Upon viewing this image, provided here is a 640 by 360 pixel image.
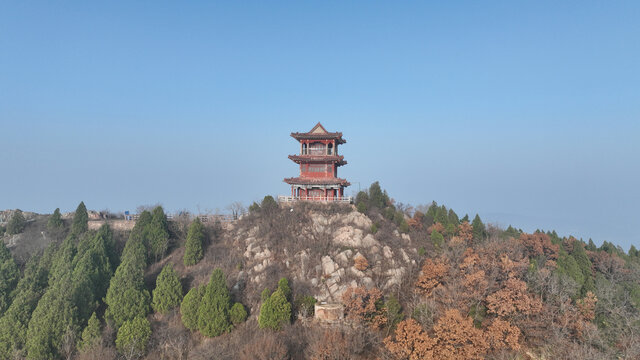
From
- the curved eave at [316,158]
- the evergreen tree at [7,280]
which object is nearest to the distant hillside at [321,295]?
the evergreen tree at [7,280]

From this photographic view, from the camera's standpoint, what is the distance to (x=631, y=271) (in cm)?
3522

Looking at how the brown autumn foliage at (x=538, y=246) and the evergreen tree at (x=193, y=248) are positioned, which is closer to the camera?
the evergreen tree at (x=193, y=248)

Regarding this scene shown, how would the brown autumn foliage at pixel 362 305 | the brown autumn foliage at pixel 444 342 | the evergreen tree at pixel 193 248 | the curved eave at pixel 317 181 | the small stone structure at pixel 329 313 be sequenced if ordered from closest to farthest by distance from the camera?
the brown autumn foliage at pixel 444 342 → the brown autumn foliage at pixel 362 305 → the small stone structure at pixel 329 313 → the evergreen tree at pixel 193 248 → the curved eave at pixel 317 181

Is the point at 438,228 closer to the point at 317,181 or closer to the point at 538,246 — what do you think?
the point at 538,246

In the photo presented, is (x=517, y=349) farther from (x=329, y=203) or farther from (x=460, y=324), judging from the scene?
(x=329, y=203)

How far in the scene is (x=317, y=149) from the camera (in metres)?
40.5

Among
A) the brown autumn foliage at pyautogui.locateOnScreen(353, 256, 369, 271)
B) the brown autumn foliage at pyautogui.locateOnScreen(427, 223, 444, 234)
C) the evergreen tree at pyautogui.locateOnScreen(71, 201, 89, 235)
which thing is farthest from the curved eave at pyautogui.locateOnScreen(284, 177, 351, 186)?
the evergreen tree at pyautogui.locateOnScreen(71, 201, 89, 235)

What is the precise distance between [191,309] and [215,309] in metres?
2.04

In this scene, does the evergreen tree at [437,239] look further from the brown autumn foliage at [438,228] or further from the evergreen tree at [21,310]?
the evergreen tree at [21,310]

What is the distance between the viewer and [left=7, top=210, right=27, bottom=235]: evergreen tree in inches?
1676

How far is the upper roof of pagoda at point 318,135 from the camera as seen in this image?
1545 inches

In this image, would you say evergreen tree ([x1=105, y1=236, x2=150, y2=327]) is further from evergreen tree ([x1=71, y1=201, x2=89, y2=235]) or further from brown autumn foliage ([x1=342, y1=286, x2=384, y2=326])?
brown autumn foliage ([x1=342, y1=286, x2=384, y2=326])

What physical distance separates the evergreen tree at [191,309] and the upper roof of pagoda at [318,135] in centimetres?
1920

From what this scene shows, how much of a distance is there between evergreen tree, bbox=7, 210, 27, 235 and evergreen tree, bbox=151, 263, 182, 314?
87.7 ft
